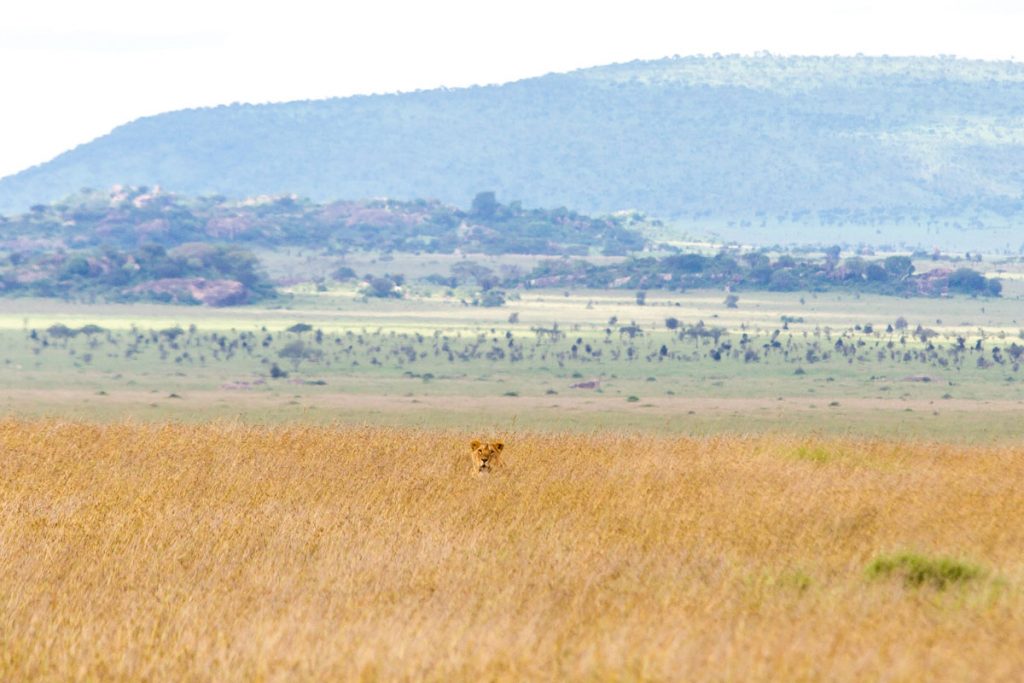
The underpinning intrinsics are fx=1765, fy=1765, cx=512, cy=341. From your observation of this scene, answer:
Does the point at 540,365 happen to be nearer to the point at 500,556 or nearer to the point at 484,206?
the point at 500,556

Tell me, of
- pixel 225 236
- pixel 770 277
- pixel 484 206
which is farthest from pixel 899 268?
pixel 484 206

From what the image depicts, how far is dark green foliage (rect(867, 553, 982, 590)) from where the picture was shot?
10.2m

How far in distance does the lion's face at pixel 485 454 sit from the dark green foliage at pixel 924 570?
193 inches

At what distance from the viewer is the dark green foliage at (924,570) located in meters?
10.2

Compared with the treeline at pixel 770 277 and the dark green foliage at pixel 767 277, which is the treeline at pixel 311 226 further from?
the dark green foliage at pixel 767 277

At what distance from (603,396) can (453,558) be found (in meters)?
42.8

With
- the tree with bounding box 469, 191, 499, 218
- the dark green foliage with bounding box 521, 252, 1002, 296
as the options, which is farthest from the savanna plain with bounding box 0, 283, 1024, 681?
the tree with bounding box 469, 191, 499, 218

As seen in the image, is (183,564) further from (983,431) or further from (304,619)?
(983,431)

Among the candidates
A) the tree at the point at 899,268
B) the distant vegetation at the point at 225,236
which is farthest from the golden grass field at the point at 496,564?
the tree at the point at 899,268

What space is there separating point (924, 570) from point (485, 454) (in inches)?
205

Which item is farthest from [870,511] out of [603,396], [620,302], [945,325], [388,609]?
[620,302]

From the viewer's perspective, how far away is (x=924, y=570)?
10281 millimetres

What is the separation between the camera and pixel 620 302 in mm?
97312

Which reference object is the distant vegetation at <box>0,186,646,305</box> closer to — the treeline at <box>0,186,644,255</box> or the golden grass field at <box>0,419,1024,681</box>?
the treeline at <box>0,186,644,255</box>
